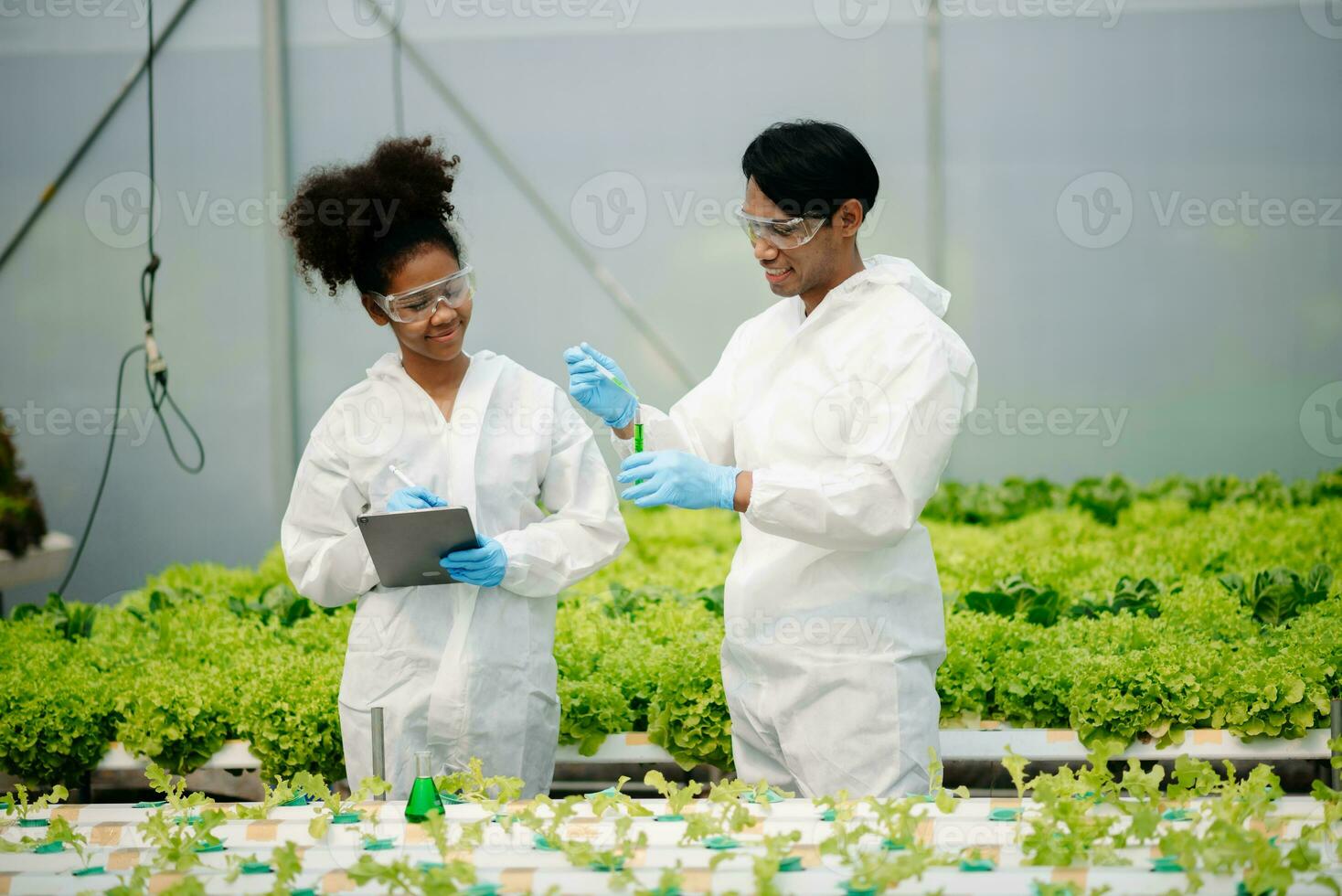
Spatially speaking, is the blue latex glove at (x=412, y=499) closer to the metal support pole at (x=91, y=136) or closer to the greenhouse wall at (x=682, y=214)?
the greenhouse wall at (x=682, y=214)

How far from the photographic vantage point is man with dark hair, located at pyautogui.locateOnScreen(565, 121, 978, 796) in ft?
8.50

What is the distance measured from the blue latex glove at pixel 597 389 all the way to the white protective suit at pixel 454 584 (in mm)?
139

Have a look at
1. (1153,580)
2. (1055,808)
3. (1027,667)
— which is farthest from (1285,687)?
(1055,808)

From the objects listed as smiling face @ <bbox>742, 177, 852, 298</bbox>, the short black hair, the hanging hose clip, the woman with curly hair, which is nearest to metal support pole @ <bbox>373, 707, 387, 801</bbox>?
the woman with curly hair

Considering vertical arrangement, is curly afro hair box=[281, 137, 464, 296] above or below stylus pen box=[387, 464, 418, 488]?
above

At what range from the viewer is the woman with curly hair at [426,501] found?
2.92m

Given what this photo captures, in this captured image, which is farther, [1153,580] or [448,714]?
[1153,580]

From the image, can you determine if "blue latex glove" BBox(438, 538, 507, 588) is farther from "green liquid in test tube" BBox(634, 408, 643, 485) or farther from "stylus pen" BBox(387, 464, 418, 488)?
"green liquid in test tube" BBox(634, 408, 643, 485)

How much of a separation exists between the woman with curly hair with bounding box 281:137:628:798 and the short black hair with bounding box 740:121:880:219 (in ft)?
2.41

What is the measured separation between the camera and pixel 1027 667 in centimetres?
368

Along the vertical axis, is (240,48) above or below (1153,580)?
above

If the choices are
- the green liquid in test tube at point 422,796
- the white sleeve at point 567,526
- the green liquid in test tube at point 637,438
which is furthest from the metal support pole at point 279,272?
the green liquid in test tube at point 422,796

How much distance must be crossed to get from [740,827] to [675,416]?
1126mm

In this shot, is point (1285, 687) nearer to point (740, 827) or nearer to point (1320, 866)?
point (1320, 866)
